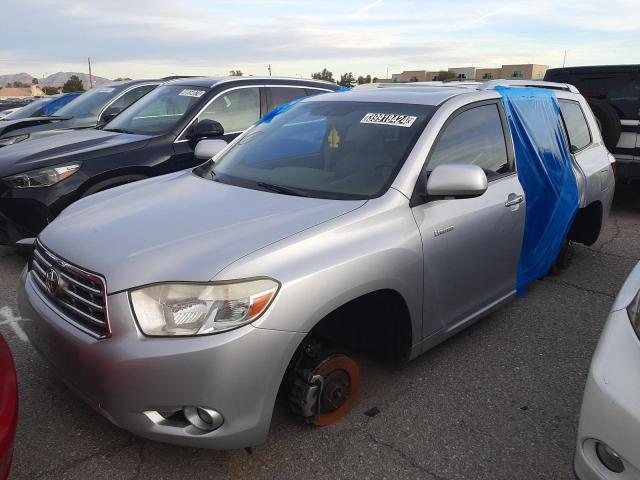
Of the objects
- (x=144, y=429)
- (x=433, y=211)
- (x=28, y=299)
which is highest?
(x=433, y=211)

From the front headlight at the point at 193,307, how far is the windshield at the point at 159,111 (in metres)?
3.57

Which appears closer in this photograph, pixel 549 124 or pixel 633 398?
pixel 633 398

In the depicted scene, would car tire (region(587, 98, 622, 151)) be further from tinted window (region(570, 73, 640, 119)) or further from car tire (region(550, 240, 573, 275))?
car tire (region(550, 240, 573, 275))

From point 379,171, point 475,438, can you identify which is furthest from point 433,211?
point 475,438

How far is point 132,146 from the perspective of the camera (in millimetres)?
5023

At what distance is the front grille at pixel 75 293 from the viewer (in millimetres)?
2145

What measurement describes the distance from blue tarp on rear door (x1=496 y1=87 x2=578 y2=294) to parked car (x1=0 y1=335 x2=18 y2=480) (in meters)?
3.03

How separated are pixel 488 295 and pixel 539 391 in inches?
24.7

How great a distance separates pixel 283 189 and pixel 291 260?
30.8 inches

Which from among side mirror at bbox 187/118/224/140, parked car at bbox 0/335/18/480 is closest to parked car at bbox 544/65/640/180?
side mirror at bbox 187/118/224/140

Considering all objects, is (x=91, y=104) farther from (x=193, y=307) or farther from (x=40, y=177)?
(x=193, y=307)

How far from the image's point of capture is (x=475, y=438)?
103 inches

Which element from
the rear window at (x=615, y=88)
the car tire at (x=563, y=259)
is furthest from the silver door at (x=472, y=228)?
the rear window at (x=615, y=88)

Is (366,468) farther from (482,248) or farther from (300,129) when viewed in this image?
(300,129)
